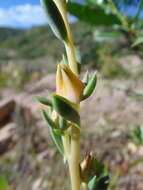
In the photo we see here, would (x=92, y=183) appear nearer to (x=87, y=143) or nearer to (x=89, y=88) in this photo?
(x=89, y=88)

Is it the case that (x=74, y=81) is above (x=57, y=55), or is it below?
above

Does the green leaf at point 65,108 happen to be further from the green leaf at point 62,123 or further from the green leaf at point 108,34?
the green leaf at point 108,34

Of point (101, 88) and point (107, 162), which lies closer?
→ point (107, 162)

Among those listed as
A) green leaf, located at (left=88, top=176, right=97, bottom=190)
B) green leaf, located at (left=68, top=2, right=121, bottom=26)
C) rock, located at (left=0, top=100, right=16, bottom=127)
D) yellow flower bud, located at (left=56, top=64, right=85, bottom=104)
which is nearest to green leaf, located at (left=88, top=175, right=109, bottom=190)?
green leaf, located at (left=88, top=176, right=97, bottom=190)

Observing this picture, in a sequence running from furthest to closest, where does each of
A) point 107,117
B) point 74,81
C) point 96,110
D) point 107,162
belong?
1. point 96,110
2. point 107,117
3. point 107,162
4. point 74,81

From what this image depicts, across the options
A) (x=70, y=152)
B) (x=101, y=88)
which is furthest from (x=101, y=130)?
(x=70, y=152)

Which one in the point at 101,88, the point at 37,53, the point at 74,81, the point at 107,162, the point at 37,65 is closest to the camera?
the point at 74,81

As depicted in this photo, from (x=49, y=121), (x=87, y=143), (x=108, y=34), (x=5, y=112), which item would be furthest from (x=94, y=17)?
(x=5, y=112)

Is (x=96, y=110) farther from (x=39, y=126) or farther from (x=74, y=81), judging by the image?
(x=74, y=81)
